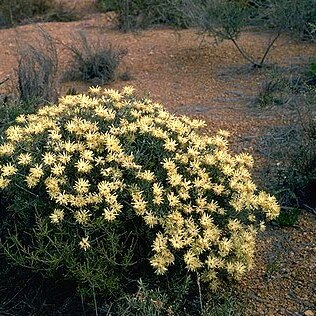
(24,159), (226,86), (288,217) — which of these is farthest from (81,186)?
(226,86)

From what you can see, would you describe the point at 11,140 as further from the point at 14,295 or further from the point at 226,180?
the point at 226,180

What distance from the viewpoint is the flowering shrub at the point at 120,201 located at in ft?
11.8

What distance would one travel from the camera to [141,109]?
14.8 feet

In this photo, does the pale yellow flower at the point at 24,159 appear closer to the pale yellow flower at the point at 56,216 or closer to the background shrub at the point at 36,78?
the pale yellow flower at the point at 56,216

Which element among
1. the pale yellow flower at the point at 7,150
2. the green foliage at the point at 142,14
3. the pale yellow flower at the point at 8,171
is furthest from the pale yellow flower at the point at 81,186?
the green foliage at the point at 142,14

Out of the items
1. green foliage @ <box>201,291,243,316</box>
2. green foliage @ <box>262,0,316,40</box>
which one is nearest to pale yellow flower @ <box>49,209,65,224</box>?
green foliage @ <box>201,291,243,316</box>

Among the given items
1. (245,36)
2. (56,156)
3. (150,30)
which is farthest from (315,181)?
(150,30)

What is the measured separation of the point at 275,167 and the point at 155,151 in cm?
193

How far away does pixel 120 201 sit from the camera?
12.2 feet

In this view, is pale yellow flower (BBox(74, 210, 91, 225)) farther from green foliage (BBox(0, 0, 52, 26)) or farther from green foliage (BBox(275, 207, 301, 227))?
green foliage (BBox(0, 0, 52, 26))

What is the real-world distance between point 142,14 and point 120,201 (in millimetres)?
9100

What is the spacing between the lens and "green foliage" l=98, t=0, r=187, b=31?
1203 centimetres

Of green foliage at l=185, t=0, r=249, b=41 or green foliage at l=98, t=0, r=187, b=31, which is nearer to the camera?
green foliage at l=185, t=0, r=249, b=41

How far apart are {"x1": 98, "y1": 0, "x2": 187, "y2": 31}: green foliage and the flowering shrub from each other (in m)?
7.90
